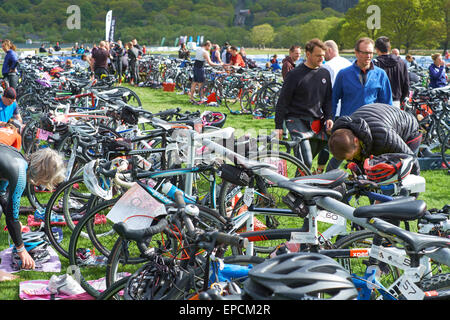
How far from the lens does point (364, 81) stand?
561 cm

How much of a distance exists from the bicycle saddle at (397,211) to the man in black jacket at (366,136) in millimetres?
1270

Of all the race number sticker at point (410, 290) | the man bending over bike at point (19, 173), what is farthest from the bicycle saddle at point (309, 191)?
the man bending over bike at point (19, 173)

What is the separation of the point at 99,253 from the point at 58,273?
422mm

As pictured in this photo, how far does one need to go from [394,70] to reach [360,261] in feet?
14.1

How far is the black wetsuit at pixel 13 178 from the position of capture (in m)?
4.15

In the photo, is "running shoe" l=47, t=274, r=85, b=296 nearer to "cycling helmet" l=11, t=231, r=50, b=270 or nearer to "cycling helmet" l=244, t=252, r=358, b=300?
"cycling helmet" l=11, t=231, r=50, b=270

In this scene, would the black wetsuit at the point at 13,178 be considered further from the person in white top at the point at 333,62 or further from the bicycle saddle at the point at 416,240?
the person in white top at the point at 333,62

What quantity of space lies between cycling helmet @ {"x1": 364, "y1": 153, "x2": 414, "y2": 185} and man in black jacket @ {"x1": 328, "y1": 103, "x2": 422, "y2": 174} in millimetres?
242

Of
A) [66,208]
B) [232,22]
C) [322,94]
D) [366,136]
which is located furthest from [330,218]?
[232,22]

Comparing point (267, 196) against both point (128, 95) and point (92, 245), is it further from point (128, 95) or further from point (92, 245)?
point (128, 95)

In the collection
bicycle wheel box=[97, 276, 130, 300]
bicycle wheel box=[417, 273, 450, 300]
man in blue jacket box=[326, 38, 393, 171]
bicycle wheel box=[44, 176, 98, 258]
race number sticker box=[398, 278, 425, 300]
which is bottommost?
bicycle wheel box=[44, 176, 98, 258]

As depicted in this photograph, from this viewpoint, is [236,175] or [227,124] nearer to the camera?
[236,175]

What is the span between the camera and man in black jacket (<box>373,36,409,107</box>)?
264 inches

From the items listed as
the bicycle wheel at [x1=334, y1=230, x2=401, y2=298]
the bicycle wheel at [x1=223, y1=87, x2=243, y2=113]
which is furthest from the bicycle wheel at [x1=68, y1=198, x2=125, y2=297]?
the bicycle wheel at [x1=223, y1=87, x2=243, y2=113]
